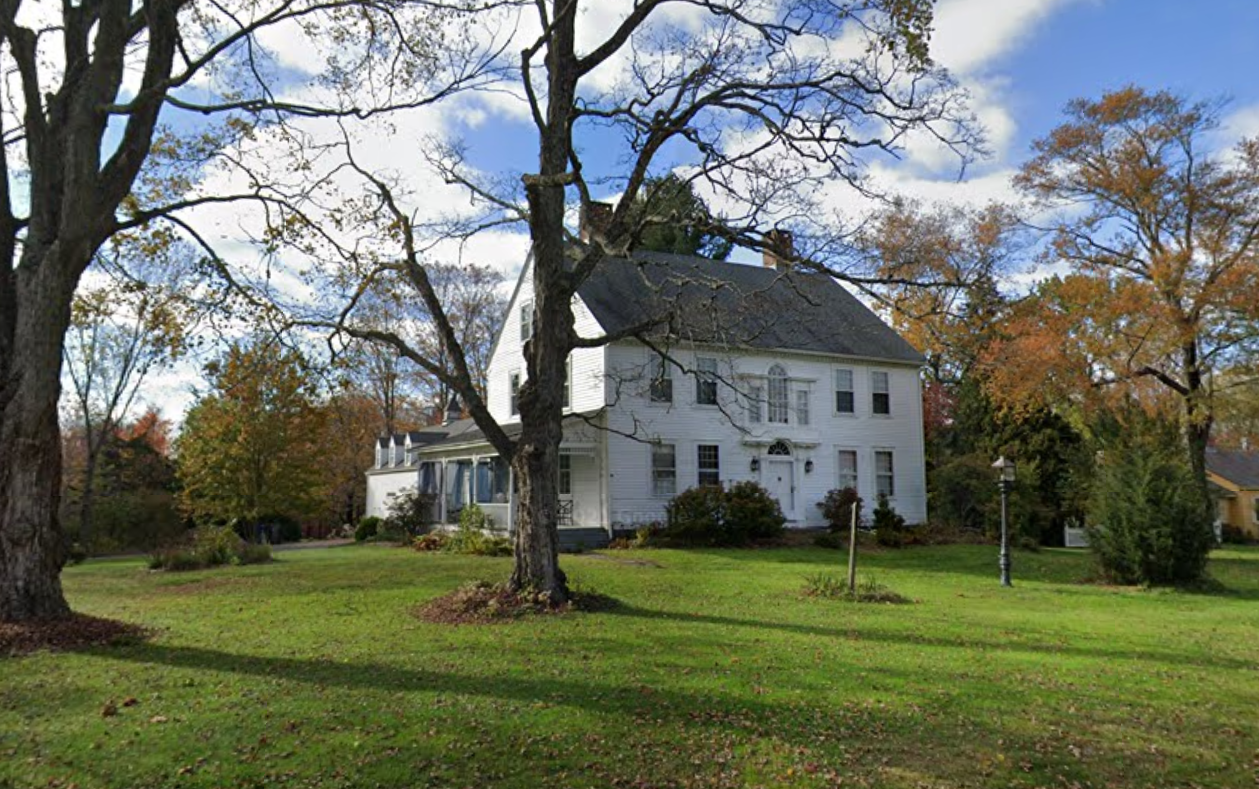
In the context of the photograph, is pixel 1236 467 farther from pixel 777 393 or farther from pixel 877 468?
pixel 777 393

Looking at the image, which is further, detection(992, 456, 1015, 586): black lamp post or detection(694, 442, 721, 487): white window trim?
detection(694, 442, 721, 487): white window trim

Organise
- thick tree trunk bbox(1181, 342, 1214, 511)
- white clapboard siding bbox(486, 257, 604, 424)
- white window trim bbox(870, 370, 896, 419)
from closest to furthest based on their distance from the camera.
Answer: white clapboard siding bbox(486, 257, 604, 424) → thick tree trunk bbox(1181, 342, 1214, 511) → white window trim bbox(870, 370, 896, 419)

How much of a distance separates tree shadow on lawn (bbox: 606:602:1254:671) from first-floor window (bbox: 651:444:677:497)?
13267 mm

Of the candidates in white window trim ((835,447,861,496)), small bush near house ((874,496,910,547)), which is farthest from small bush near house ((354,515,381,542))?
small bush near house ((874,496,910,547))

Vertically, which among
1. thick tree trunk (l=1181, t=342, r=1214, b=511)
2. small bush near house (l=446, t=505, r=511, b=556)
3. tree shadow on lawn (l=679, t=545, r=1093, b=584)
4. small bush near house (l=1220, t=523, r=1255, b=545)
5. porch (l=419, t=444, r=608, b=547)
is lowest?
small bush near house (l=1220, t=523, r=1255, b=545)

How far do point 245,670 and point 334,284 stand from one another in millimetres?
6100

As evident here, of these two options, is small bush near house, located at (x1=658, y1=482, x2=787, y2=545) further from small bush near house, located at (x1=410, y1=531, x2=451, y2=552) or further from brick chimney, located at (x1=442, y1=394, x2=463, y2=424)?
brick chimney, located at (x1=442, y1=394, x2=463, y2=424)

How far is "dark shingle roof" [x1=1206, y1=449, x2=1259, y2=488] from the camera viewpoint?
45625 mm

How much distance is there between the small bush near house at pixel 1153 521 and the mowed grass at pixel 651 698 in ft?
9.09

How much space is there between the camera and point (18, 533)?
9.21 m

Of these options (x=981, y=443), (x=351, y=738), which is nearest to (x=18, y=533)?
(x=351, y=738)

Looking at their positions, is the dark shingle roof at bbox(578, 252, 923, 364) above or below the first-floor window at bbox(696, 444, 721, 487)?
above

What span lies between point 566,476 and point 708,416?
4528mm

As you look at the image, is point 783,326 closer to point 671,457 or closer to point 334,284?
point 671,457
